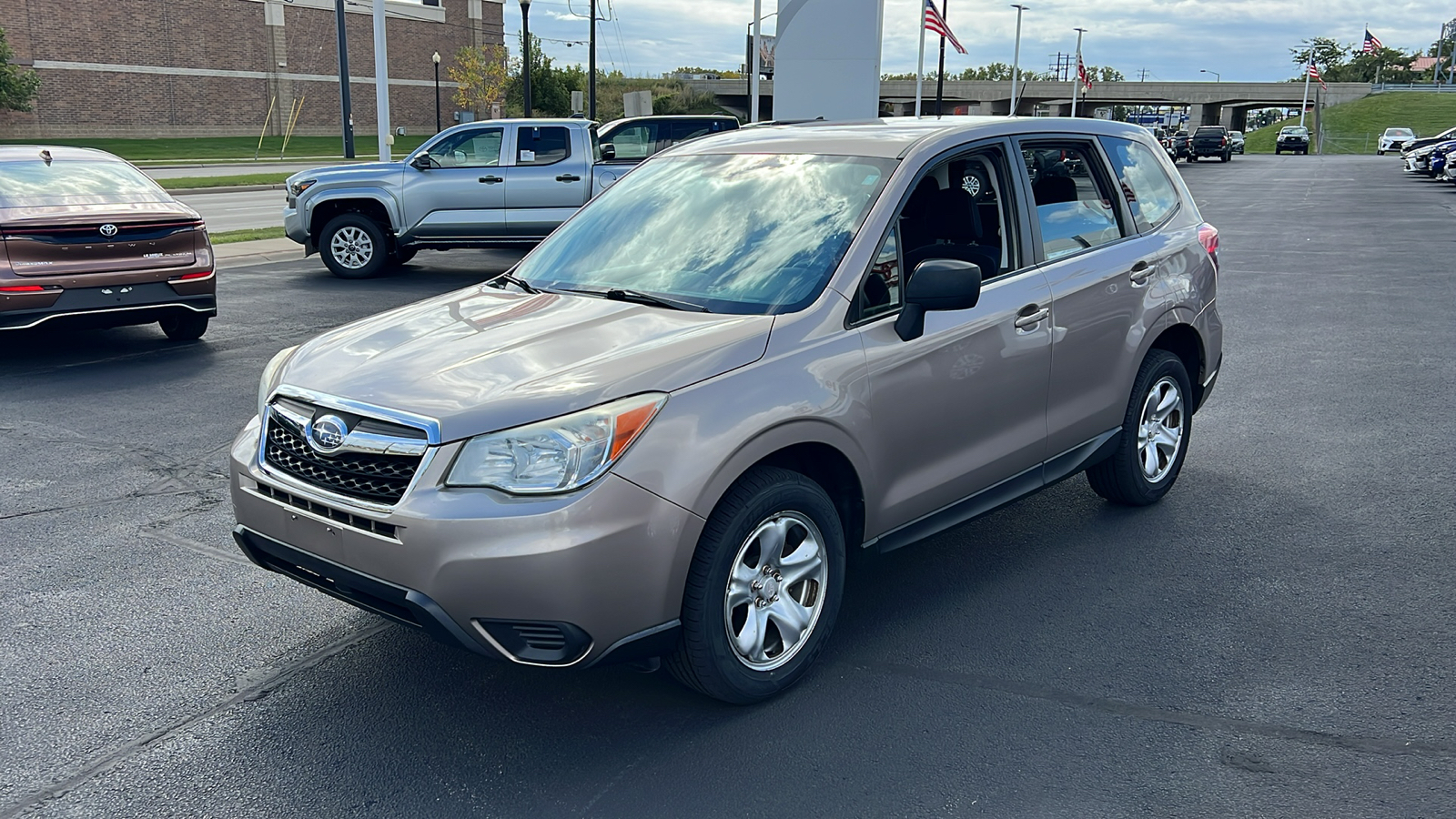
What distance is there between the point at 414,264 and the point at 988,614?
13.8 m

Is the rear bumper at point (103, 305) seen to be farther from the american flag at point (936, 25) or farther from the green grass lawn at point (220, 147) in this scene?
the green grass lawn at point (220, 147)

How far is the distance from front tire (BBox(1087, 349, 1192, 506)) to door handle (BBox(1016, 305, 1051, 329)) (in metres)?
0.95

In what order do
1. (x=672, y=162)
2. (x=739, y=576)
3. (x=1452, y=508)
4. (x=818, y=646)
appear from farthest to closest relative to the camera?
1. (x=1452, y=508)
2. (x=672, y=162)
3. (x=818, y=646)
4. (x=739, y=576)

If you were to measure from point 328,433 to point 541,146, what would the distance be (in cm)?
1239

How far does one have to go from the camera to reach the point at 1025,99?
11625 cm

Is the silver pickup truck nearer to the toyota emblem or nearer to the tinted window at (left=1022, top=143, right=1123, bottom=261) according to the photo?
the tinted window at (left=1022, top=143, right=1123, bottom=261)

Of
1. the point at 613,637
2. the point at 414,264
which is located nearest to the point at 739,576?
the point at 613,637

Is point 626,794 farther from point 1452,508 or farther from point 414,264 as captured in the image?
point 414,264

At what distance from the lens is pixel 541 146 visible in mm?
15305

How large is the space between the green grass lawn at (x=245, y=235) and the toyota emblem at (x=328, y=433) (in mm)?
15445

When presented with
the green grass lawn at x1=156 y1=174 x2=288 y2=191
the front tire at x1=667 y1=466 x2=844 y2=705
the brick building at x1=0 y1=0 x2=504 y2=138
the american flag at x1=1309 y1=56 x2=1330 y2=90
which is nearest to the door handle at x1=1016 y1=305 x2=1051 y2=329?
the front tire at x1=667 y1=466 x2=844 y2=705

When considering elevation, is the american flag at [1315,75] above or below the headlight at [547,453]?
above

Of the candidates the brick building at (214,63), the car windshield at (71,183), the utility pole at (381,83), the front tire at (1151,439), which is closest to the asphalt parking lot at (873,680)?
the front tire at (1151,439)

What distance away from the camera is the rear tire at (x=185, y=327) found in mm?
10094
